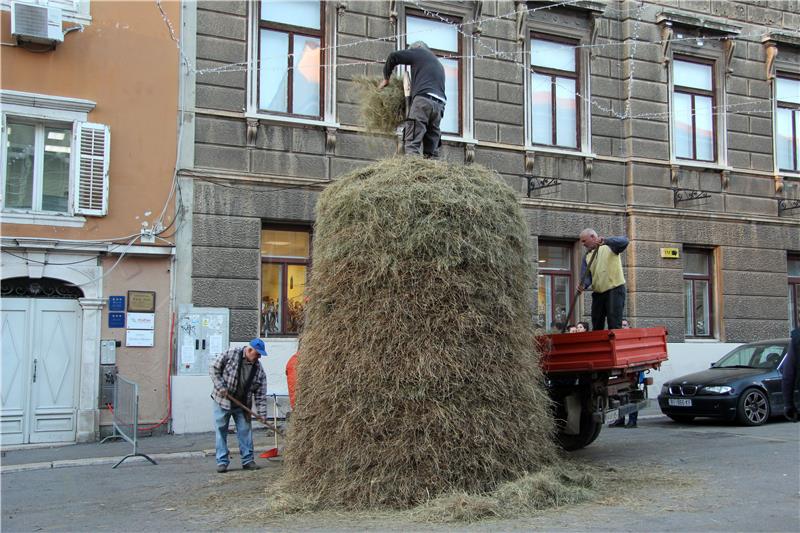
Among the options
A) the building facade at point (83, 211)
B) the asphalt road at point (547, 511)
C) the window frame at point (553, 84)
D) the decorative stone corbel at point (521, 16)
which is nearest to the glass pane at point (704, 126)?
the window frame at point (553, 84)

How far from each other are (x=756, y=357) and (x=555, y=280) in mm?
4268

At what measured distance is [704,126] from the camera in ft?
56.9

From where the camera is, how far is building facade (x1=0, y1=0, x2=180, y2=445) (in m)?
11.5

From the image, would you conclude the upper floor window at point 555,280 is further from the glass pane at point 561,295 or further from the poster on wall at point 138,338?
the poster on wall at point 138,338

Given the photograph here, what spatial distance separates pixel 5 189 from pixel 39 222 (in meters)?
0.74

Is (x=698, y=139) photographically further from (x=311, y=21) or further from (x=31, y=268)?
(x=31, y=268)

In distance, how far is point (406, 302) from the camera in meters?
6.61

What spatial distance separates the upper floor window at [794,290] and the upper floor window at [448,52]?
902 centimetres

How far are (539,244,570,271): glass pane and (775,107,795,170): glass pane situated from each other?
21.0 ft

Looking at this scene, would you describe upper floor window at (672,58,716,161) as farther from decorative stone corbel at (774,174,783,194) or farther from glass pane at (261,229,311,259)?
glass pane at (261,229,311,259)

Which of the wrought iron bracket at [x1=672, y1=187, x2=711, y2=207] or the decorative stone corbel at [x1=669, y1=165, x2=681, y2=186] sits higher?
the decorative stone corbel at [x1=669, y1=165, x2=681, y2=186]

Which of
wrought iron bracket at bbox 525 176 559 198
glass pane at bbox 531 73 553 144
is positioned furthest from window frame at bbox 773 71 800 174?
wrought iron bracket at bbox 525 176 559 198

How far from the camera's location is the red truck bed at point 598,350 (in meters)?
8.20

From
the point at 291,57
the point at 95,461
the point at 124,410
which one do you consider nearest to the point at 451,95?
the point at 291,57
